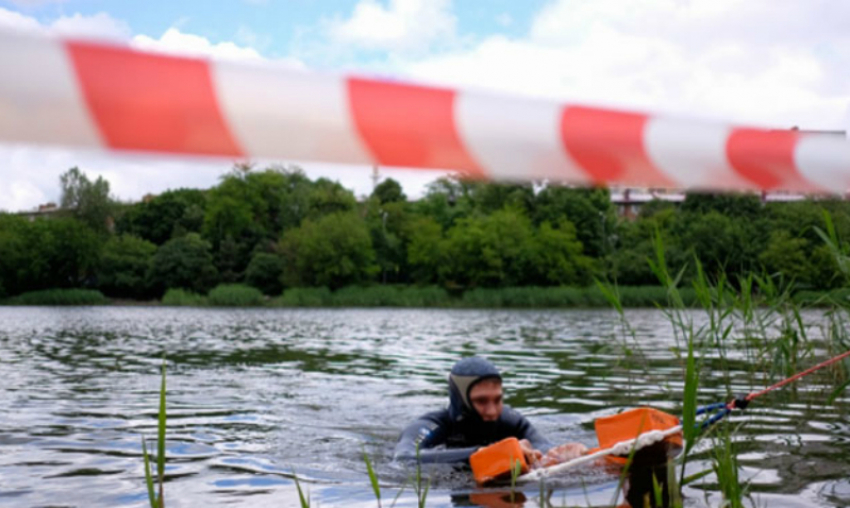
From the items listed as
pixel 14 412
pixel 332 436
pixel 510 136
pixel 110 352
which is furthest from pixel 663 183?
pixel 110 352

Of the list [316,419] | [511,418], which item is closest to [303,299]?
[316,419]

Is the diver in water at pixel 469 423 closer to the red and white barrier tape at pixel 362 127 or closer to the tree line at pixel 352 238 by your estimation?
the red and white barrier tape at pixel 362 127

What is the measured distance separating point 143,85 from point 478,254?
63.3m

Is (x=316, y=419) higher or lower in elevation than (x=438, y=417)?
lower

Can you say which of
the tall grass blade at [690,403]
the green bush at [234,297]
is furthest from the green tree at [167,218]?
the tall grass blade at [690,403]

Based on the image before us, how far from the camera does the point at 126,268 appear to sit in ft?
184

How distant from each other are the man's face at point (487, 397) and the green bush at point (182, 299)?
48.1m

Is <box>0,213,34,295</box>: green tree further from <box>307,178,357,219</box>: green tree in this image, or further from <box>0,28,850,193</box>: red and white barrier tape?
<box>307,178,357,219</box>: green tree

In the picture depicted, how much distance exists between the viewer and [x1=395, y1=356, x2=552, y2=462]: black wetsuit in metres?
5.79

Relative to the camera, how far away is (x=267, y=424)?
8078mm

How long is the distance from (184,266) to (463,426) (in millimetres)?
55424

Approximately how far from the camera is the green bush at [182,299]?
52.3 m

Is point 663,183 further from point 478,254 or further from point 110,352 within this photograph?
point 478,254

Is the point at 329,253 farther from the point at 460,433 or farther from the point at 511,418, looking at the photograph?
the point at 511,418
